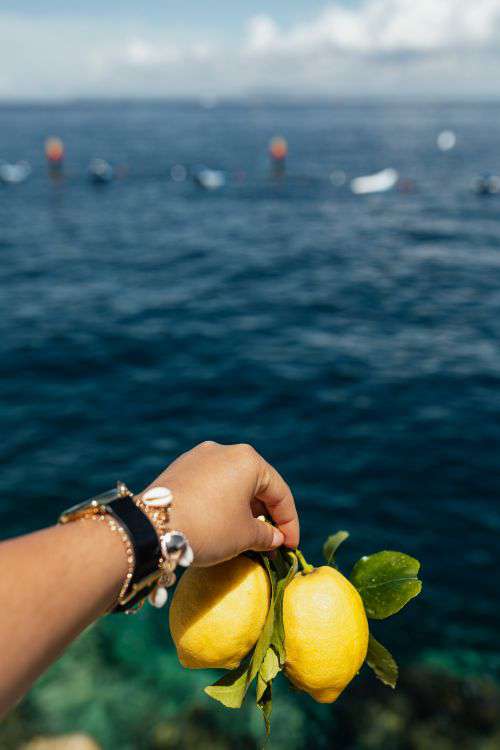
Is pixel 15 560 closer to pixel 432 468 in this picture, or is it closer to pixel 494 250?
pixel 432 468

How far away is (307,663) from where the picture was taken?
2.25m

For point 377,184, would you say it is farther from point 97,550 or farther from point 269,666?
point 97,550

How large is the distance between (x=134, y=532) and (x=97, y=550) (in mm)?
110

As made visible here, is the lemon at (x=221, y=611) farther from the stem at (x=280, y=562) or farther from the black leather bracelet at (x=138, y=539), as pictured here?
the black leather bracelet at (x=138, y=539)

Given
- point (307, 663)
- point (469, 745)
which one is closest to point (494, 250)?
point (469, 745)

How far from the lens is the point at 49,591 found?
1571 millimetres

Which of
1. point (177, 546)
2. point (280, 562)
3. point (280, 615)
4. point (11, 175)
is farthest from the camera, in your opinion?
point (11, 175)

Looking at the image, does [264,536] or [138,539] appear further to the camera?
[264,536]

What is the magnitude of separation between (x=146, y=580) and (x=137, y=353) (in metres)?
20.7

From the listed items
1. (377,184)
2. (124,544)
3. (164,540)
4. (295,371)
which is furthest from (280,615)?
(377,184)

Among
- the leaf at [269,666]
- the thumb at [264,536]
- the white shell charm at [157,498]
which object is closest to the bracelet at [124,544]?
the white shell charm at [157,498]

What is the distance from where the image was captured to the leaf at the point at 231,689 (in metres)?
2.11

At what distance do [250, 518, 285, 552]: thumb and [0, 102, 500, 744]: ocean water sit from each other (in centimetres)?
A: 950

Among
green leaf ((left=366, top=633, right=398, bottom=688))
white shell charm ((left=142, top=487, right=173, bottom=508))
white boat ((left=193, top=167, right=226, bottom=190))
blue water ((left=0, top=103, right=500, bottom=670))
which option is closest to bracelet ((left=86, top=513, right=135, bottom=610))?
white shell charm ((left=142, top=487, right=173, bottom=508))
